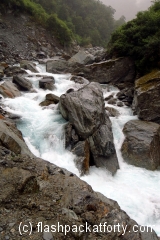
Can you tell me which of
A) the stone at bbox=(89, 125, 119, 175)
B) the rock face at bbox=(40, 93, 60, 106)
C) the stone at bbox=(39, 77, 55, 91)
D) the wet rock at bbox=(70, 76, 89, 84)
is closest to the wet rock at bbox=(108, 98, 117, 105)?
the wet rock at bbox=(70, 76, 89, 84)

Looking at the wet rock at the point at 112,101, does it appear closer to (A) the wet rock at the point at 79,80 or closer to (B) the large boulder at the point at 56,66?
(A) the wet rock at the point at 79,80

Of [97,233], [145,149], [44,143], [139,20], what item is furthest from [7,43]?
[97,233]

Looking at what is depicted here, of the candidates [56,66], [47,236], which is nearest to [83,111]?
[47,236]

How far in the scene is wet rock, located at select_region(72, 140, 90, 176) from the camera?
8053 mm

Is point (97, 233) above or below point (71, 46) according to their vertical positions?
below

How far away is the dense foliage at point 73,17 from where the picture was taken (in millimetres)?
31875

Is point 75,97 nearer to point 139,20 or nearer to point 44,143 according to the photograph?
point 44,143

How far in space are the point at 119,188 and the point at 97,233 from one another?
4.01 metres

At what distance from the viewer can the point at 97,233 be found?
12.8 feet

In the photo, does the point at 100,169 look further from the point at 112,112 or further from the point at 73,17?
the point at 73,17

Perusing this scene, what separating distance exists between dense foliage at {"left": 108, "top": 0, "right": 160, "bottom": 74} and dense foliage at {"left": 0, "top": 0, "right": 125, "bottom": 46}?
18.2m

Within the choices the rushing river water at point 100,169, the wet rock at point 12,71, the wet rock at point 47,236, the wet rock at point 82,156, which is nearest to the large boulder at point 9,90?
the rushing river water at point 100,169

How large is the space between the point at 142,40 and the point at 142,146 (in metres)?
10.3

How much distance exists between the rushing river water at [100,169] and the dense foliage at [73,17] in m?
24.2
